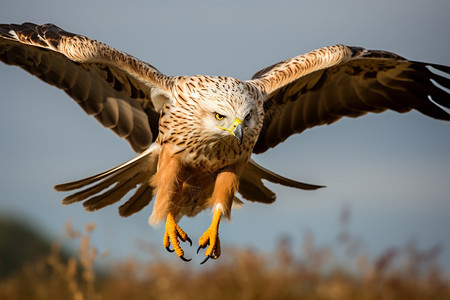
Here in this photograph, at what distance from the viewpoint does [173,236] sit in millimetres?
5121

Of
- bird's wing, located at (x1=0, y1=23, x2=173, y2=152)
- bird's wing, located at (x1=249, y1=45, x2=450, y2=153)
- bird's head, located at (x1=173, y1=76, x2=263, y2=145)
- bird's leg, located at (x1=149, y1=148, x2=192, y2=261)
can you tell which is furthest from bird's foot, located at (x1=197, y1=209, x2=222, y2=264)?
bird's wing, located at (x1=249, y1=45, x2=450, y2=153)

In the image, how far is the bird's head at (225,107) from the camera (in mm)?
4824

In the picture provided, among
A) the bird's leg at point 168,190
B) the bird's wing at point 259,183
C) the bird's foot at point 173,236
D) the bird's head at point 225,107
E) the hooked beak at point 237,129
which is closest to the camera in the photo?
the hooked beak at point 237,129

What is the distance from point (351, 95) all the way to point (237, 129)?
96.9 inches

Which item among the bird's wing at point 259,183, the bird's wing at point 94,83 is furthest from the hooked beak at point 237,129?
the bird's wing at point 259,183

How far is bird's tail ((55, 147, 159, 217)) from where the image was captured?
Result: 19.6 ft

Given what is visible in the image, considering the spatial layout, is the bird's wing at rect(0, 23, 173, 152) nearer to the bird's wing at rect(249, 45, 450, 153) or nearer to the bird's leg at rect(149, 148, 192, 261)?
the bird's leg at rect(149, 148, 192, 261)

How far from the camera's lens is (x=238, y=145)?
17.1ft

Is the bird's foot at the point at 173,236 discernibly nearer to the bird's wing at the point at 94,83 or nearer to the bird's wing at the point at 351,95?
the bird's wing at the point at 94,83

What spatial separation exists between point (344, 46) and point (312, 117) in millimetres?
1077

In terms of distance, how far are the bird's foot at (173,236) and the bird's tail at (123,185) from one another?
2.81ft

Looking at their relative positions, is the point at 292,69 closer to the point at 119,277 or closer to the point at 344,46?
the point at 344,46

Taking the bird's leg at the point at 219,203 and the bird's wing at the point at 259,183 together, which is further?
the bird's wing at the point at 259,183

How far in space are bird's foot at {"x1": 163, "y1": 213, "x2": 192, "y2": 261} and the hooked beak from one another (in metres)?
0.97
